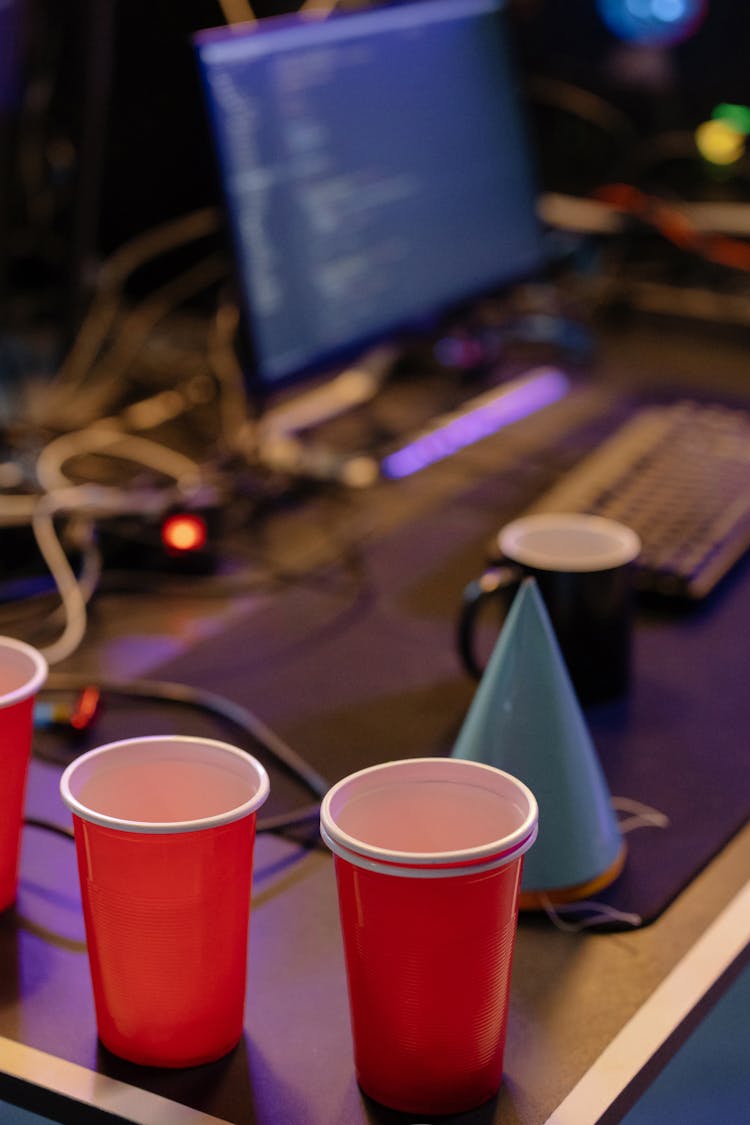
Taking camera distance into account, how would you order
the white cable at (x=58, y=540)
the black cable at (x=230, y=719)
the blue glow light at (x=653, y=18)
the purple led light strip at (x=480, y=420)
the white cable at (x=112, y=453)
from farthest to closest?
the blue glow light at (x=653, y=18), the purple led light strip at (x=480, y=420), the white cable at (x=112, y=453), the white cable at (x=58, y=540), the black cable at (x=230, y=719)

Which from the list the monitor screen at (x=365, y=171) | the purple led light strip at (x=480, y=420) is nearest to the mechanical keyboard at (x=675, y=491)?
the purple led light strip at (x=480, y=420)

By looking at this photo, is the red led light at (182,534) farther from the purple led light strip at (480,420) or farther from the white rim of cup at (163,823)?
the white rim of cup at (163,823)

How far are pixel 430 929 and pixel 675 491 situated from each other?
2.58 ft

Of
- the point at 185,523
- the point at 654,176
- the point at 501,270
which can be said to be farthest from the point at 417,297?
the point at 654,176

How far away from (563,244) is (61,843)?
53.1 inches

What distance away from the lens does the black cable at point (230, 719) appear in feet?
2.81

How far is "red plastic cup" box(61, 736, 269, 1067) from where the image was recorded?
0.62 m

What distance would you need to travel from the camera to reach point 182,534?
1208 mm

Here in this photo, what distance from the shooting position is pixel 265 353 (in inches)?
50.3

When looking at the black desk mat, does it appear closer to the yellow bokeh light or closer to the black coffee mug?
the black coffee mug

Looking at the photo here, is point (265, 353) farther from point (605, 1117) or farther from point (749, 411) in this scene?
point (605, 1117)

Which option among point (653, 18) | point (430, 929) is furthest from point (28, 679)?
point (653, 18)

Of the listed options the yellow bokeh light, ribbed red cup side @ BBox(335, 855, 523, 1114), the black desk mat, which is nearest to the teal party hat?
the black desk mat

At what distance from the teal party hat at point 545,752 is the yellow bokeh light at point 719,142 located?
132 cm
